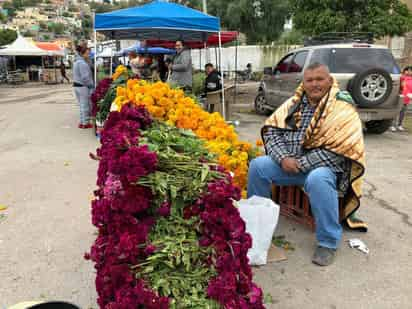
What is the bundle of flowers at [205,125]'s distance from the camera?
3.74m

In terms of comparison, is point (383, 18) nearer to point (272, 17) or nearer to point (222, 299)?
point (222, 299)

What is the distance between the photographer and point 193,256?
2174mm

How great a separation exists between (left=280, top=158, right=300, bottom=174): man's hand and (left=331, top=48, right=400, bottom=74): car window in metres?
5.08

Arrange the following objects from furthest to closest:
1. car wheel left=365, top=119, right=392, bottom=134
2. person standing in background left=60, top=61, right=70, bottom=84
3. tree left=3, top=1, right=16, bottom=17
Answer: tree left=3, top=1, right=16, bottom=17 < person standing in background left=60, top=61, right=70, bottom=84 < car wheel left=365, top=119, right=392, bottom=134

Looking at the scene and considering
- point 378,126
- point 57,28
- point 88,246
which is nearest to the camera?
point 88,246

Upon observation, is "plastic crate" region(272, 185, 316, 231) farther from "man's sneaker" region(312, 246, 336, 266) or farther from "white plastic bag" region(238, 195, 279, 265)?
"white plastic bag" region(238, 195, 279, 265)

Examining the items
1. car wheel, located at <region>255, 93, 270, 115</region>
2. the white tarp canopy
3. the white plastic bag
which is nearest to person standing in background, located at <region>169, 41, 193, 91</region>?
car wheel, located at <region>255, 93, 270, 115</region>

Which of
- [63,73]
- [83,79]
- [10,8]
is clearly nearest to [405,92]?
[83,79]

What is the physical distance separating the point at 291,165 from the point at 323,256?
0.81 meters

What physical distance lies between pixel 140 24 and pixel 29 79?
1062 inches

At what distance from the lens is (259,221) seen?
314 centimetres

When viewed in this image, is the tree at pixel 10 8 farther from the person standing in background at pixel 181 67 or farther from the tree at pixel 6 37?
the person standing in background at pixel 181 67

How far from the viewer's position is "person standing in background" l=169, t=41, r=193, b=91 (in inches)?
367

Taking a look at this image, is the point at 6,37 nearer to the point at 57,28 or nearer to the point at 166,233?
the point at 166,233
